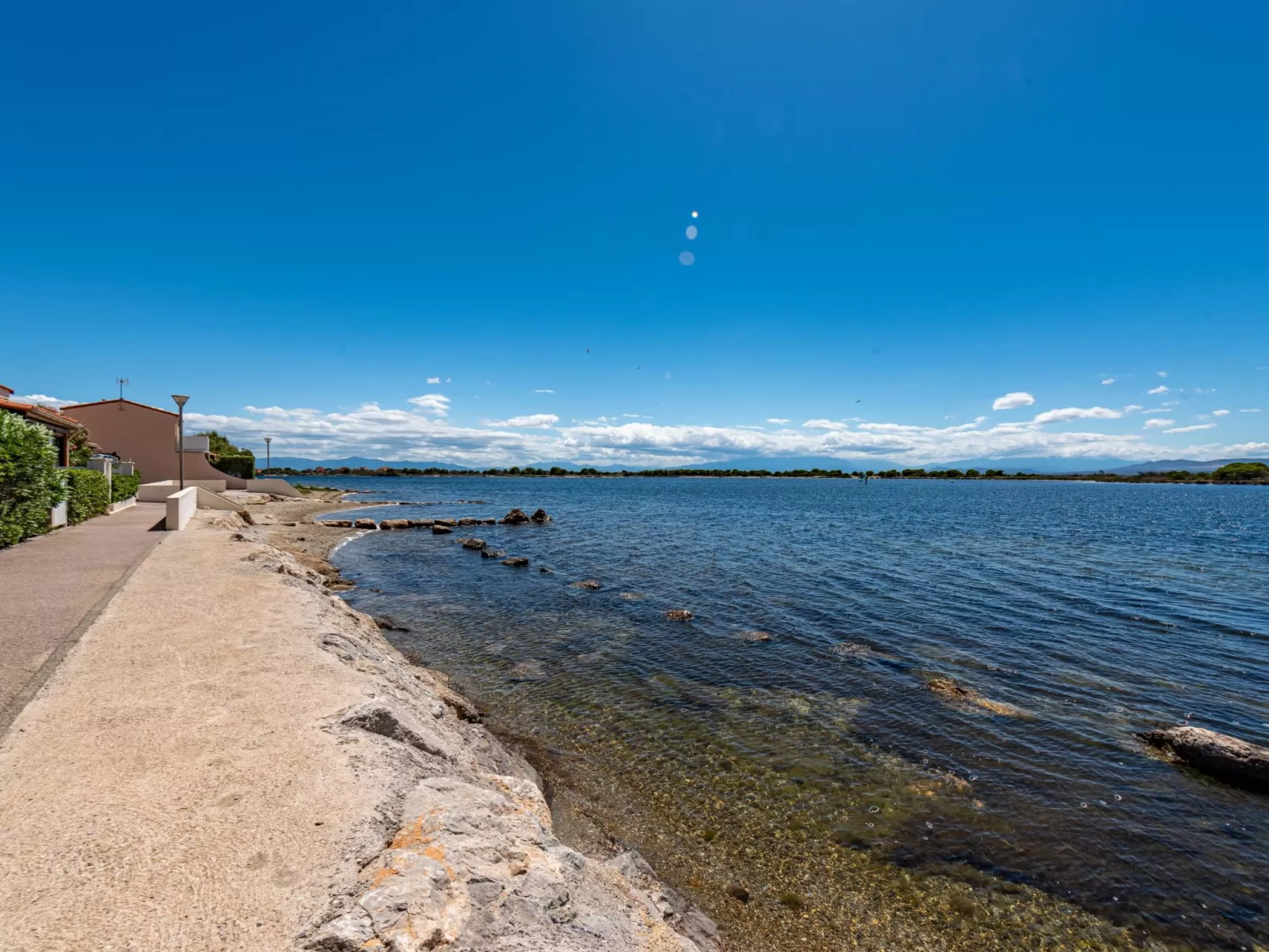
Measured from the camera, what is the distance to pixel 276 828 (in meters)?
4.89

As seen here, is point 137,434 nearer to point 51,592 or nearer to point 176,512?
point 176,512

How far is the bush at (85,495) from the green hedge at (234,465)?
51576mm

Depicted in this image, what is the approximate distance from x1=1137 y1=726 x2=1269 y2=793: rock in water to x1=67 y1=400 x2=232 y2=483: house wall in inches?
2722

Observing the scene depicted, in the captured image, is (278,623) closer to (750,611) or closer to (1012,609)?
(750,611)

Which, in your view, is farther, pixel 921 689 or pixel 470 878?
pixel 921 689

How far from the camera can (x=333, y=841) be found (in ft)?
15.6

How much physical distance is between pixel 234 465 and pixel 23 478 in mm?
66240

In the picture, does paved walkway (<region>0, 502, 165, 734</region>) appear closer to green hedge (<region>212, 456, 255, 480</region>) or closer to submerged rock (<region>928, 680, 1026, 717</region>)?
submerged rock (<region>928, 680, 1026, 717</region>)

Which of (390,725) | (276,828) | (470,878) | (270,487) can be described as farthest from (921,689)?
(270,487)

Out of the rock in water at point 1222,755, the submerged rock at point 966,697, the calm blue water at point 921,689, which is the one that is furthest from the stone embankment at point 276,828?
the rock in water at point 1222,755

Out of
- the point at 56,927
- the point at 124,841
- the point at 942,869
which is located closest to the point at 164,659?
the point at 124,841

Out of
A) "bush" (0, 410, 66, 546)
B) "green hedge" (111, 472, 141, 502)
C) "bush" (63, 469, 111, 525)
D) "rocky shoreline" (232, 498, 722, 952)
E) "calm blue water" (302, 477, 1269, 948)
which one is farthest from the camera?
"green hedge" (111, 472, 141, 502)

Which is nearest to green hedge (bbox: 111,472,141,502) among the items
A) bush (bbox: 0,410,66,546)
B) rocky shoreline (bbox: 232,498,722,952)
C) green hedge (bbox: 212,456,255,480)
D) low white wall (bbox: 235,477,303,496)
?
bush (bbox: 0,410,66,546)

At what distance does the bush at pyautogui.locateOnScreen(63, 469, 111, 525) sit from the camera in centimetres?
2430
